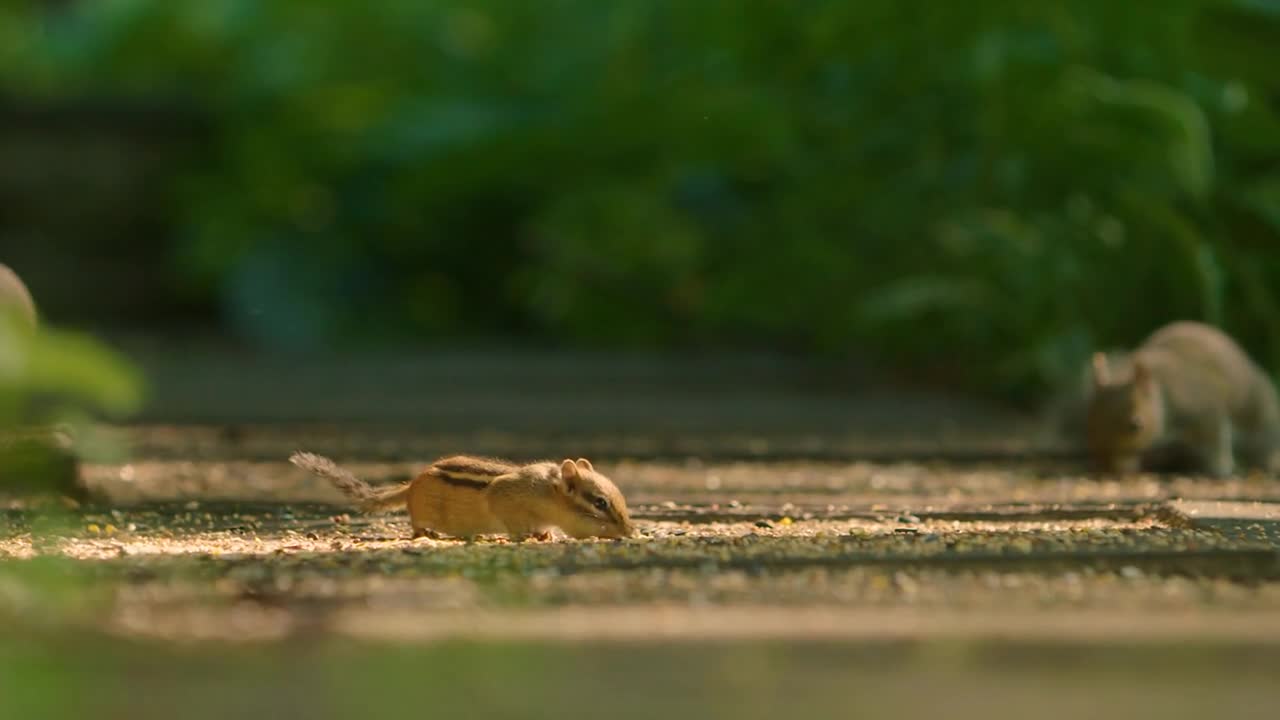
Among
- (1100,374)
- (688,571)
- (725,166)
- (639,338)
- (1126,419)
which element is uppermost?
(725,166)

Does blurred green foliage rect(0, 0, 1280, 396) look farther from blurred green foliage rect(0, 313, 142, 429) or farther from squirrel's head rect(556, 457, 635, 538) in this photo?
blurred green foliage rect(0, 313, 142, 429)

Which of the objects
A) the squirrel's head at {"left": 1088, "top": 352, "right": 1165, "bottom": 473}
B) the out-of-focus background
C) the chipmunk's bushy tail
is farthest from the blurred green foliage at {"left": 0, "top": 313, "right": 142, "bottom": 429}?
the squirrel's head at {"left": 1088, "top": 352, "right": 1165, "bottom": 473}

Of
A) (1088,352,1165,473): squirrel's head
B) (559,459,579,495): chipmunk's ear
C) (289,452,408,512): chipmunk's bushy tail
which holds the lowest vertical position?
(289,452,408,512): chipmunk's bushy tail

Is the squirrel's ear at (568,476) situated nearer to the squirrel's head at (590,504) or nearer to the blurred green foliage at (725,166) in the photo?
the squirrel's head at (590,504)

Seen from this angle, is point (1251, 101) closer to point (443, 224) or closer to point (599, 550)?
point (599, 550)

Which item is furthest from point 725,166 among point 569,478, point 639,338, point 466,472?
point 569,478

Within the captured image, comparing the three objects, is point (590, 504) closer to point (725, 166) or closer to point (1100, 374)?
point (1100, 374)

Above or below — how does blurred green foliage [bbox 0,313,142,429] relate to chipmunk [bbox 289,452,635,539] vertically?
above

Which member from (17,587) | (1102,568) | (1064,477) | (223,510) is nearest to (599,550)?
(1102,568)
